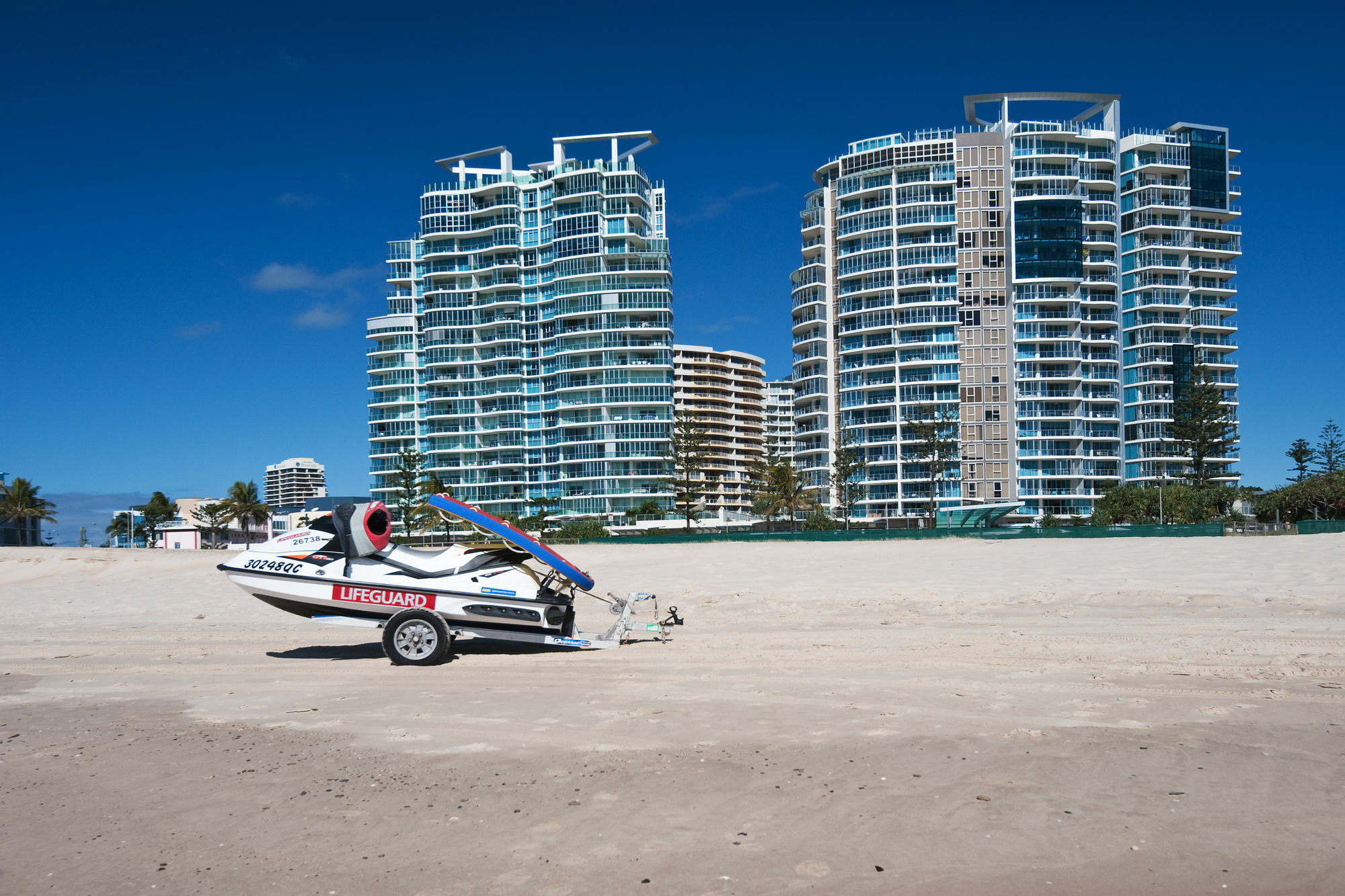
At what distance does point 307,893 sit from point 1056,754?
5.21 m

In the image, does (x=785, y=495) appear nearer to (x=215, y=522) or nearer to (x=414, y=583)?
(x=215, y=522)

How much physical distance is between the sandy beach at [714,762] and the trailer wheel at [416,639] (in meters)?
0.25

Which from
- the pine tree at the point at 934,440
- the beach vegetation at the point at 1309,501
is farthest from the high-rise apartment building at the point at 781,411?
the beach vegetation at the point at 1309,501

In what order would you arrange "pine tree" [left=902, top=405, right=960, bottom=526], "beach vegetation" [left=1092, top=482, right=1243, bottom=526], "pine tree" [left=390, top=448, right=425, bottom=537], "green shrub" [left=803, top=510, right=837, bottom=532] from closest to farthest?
"beach vegetation" [left=1092, top=482, right=1243, bottom=526] → "green shrub" [left=803, top=510, right=837, bottom=532] → "pine tree" [left=902, top=405, right=960, bottom=526] → "pine tree" [left=390, top=448, right=425, bottom=537]

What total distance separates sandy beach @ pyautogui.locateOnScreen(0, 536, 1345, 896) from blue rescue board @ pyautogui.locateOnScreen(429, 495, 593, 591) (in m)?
1.23

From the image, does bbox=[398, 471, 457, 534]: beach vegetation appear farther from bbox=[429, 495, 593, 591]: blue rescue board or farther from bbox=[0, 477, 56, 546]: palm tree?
bbox=[429, 495, 593, 591]: blue rescue board

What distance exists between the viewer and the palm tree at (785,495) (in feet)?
304

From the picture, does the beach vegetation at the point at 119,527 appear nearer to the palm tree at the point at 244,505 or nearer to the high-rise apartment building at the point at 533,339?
the palm tree at the point at 244,505

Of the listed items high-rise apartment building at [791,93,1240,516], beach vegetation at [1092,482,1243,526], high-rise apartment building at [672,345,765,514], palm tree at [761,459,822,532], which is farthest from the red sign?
high-rise apartment building at [672,345,765,514]

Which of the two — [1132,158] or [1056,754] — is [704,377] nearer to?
[1132,158]

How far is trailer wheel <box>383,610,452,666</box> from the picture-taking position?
1238cm

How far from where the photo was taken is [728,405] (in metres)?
152

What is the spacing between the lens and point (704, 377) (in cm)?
14925

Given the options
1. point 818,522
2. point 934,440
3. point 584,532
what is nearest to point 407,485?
point 584,532
